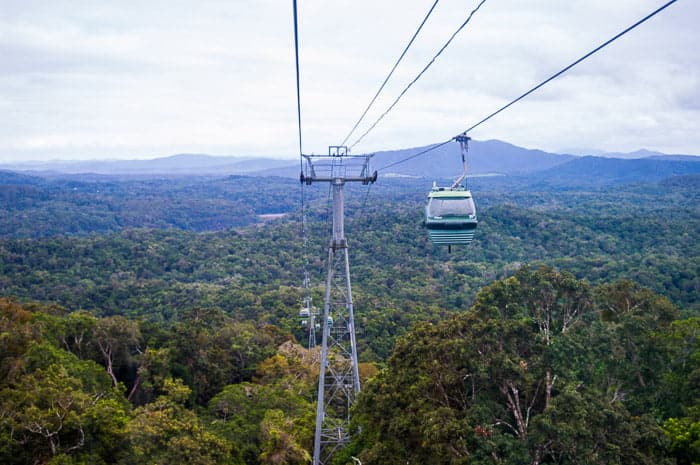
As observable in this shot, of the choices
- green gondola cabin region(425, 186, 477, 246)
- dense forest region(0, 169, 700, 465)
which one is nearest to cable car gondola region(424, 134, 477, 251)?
green gondola cabin region(425, 186, 477, 246)

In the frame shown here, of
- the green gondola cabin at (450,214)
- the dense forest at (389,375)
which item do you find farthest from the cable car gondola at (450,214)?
the dense forest at (389,375)

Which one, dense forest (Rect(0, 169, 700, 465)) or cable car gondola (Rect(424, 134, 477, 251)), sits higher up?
cable car gondola (Rect(424, 134, 477, 251))

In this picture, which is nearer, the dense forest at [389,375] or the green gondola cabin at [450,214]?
the dense forest at [389,375]

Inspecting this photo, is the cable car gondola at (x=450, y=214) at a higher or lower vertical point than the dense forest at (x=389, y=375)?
higher

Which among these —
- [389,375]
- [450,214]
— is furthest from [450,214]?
[389,375]

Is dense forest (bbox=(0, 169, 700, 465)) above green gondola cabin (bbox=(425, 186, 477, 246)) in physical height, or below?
below

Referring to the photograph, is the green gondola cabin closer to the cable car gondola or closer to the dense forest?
the cable car gondola

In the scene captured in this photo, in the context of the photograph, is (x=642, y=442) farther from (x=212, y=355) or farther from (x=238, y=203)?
(x=238, y=203)

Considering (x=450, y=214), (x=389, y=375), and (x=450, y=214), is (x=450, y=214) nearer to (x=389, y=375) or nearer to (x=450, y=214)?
(x=450, y=214)

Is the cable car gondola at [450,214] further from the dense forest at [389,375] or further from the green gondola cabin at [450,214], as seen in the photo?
the dense forest at [389,375]

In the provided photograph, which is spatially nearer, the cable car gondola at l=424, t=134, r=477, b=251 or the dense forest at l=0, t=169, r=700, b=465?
the dense forest at l=0, t=169, r=700, b=465

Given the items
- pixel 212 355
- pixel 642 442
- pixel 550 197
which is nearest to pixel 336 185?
pixel 642 442
